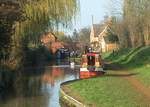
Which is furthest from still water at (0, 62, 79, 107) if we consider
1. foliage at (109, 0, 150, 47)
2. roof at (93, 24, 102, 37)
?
roof at (93, 24, 102, 37)

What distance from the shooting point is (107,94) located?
2330 cm

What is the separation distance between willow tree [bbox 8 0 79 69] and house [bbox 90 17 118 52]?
38.6m

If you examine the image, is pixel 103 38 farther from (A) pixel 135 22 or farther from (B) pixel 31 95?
(B) pixel 31 95

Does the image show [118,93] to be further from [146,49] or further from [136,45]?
[136,45]

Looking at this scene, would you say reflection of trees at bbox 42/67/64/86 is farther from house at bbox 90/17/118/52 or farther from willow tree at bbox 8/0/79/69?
house at bbox 90/17/118/52

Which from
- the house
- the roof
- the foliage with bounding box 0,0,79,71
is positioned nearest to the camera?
the foliage with bounding box 0,0,79,71

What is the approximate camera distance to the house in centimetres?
8700

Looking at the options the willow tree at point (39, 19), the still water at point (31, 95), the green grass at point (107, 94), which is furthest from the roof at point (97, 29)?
the green grass at point (107, 94)

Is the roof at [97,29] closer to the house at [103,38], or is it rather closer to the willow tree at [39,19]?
the house at [103,38]

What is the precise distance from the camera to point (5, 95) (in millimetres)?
30219

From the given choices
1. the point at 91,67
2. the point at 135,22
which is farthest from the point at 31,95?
the point at 135,22

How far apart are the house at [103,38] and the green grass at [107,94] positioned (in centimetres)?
5329

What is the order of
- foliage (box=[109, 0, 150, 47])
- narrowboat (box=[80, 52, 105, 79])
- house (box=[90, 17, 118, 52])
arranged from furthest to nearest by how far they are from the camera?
1. house (box=[90, 17, 118, 52])
2. foliage (box=[109, 0, 150, 47])
3. narrowboat (box=[80, 52, 105, 79])

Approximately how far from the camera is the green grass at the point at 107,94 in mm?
19625
